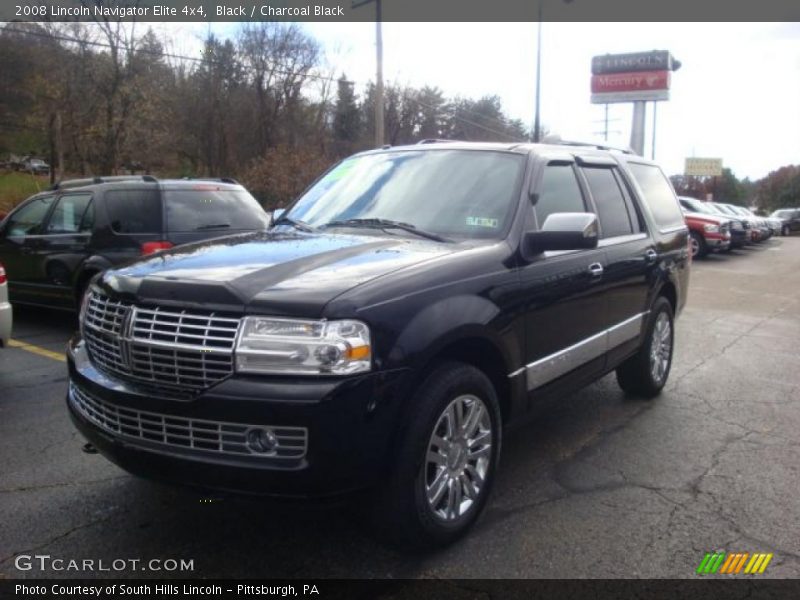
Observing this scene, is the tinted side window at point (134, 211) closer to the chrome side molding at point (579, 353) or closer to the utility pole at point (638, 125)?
the chrome side molding at point (579, 353)

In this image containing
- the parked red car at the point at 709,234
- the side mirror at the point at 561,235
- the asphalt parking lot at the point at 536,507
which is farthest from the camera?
the parked red car at the point at 709,234

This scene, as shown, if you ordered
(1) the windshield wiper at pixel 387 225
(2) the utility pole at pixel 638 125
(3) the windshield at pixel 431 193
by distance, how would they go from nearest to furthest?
(1) the windshield wiper at pixel 387 225, (3) the windshield at pixel 431 193, (2) the utility pole at pixel 638 125

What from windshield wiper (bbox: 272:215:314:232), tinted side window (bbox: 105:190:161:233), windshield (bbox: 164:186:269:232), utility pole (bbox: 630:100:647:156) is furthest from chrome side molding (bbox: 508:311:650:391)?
utility pole (bbox: 630:100:647:156)

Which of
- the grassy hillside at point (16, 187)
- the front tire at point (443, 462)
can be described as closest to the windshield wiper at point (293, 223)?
the front tire at point (443, 462)

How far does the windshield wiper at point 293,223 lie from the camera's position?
4.20 metres

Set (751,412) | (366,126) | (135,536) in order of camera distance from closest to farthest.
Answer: (135,536) → (751,412) → (366,126)

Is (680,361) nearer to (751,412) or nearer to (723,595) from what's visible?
(751,412)

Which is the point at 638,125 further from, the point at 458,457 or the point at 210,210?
the point at 458,457

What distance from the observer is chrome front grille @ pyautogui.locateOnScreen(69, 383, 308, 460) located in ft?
8.79

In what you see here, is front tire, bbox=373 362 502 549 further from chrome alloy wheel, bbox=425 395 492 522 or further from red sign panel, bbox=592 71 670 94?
red sign panel, bbox=592 71 670 94

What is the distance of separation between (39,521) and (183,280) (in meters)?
1.52

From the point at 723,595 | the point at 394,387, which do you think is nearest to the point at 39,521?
the point at 394,387

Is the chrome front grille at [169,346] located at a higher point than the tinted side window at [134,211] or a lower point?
lower

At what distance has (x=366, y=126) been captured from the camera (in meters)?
54.7
